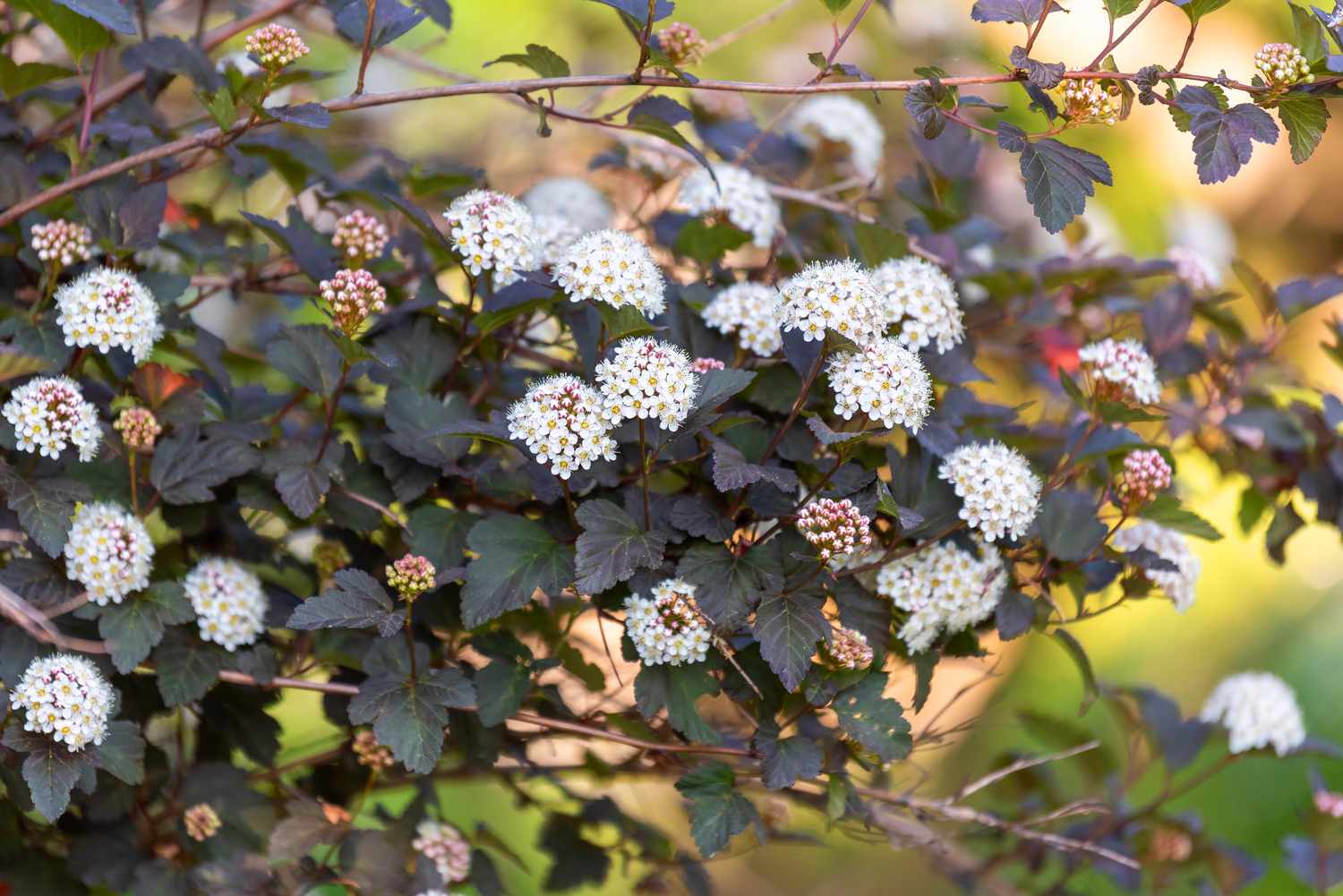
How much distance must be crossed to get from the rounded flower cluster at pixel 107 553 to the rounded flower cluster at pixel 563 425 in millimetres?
315

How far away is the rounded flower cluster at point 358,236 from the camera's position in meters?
1.06

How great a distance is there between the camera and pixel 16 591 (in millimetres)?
923

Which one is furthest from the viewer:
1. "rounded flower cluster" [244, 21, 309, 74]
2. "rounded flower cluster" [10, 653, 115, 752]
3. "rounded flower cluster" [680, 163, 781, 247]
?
"rounded flower cluster" [680, 163, 781, 247]

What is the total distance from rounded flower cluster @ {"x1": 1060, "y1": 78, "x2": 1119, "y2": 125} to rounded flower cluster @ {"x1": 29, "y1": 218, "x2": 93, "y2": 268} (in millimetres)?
779

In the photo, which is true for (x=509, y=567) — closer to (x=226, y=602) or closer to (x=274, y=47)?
(x=226, y=602)

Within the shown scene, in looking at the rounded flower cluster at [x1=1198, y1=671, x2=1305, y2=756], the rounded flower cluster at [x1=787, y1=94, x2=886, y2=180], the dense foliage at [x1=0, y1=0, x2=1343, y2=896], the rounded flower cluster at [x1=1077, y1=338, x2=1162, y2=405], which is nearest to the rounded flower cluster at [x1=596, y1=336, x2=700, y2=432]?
the dense foliage at [x1=0, y1=0, x2=1343, y2=896]

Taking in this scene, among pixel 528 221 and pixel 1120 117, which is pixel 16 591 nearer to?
pixel 528 221

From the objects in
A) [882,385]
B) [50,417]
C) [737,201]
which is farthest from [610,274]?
[50,417]

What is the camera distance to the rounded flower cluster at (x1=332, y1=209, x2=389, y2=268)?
3.47ft

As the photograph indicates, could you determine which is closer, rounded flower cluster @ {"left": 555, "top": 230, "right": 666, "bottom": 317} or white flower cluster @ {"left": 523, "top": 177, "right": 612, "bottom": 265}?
rounded flower cluster @ {"left": 555, "top": 230, "right": 666, "bottom": 317}

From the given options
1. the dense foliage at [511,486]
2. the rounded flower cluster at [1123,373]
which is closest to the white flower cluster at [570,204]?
the dense foliage at [511,486]

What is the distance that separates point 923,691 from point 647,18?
580mm

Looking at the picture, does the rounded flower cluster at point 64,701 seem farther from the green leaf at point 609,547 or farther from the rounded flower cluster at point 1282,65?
the rounded flower cluster at point 1282,65

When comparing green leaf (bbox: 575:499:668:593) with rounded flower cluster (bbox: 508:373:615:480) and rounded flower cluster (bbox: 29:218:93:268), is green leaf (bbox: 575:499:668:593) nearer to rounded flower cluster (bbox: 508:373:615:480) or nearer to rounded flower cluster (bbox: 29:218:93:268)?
rounded flower cluster (bbox: 508:373:615:480)
